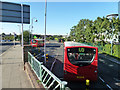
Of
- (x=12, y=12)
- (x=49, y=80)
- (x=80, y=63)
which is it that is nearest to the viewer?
(x=49, y=80)

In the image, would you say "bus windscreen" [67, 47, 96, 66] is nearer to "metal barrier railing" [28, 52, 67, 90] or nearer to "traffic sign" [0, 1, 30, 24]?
"metal barrier railing" [28, 52, 67, 90]

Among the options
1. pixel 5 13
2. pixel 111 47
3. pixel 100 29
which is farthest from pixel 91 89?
pixel 100 29

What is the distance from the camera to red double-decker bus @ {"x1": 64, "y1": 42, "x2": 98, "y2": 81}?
720 centimetres

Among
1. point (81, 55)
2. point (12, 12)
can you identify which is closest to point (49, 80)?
point (81, 55)

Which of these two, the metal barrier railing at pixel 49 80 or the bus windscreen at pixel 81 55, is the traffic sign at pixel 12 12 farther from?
the metal barrier railing at pixel 49 80

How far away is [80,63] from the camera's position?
23.8ft

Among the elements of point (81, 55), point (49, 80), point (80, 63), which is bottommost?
point (49, 80)

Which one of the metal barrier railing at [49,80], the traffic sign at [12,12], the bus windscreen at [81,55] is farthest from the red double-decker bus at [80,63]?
the traffic sign at [12,12]

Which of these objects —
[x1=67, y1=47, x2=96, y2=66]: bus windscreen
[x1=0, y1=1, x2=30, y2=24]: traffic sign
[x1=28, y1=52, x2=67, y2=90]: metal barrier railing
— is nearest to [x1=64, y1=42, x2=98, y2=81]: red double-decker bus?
[x1=67, y1=47, x2=96, y2=66]: bus windscreen

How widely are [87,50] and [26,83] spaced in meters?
4.35

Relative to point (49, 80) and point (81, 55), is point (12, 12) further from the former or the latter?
point (49, 80)

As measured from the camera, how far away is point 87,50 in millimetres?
7383

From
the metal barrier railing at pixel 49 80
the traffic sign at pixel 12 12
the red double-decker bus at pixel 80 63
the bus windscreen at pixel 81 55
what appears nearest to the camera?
the metal barrier railing at pixel 49 80

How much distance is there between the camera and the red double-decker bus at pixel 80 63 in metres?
7.20
